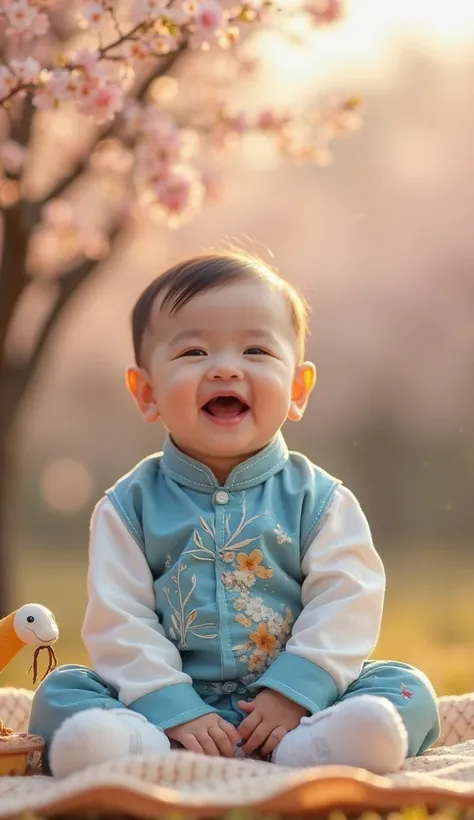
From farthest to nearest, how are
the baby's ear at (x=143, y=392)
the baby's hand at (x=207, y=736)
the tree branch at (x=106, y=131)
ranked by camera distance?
the tree branch at (x=106, y=131), the baby's ear at (x=143, y=392), the baby's hand at (x=207, y=736)

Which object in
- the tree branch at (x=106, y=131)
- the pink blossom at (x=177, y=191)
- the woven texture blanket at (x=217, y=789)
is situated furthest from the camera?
the tree branch at (x=106, y=131)

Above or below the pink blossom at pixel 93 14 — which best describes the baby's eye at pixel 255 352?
below

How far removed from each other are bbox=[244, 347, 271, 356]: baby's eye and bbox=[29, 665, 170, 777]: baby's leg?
67 centimetres

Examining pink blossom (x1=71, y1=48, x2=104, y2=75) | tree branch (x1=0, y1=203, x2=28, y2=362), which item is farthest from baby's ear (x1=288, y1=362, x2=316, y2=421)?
tree branch (x1=0, y1=203, x2=28, y2=362)

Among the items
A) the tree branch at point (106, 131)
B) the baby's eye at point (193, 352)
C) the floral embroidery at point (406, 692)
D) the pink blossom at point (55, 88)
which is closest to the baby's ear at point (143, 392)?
the baby's eye at point (193, 352)

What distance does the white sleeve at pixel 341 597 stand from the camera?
2.09m

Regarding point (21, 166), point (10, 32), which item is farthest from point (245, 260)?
point (21, 166)

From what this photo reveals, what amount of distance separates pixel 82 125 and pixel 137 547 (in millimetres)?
3784

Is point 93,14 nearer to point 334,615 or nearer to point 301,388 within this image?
point 301,388

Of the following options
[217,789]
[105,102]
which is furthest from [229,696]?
[105,102]

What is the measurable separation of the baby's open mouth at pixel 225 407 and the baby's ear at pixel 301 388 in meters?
0.15

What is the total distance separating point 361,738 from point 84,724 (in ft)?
1.43

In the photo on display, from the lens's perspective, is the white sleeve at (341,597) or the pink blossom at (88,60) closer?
the white sleeve at (341,597)

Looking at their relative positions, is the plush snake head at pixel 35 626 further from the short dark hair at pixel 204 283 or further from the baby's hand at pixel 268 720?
the short dark hair at pixel 204 283
